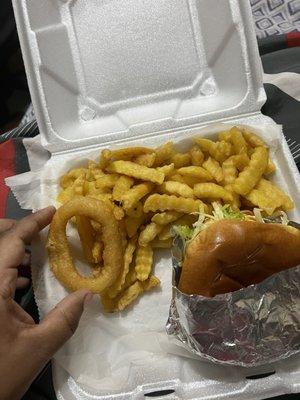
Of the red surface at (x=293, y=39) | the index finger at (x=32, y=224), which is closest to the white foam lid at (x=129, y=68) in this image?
the index finger at (x=32, y=224)

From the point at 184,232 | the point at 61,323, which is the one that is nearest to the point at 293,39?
the point at 184,232

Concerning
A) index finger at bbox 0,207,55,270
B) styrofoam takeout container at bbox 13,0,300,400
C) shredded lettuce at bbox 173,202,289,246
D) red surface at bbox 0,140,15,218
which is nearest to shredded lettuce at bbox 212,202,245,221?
Answer: shredded lettuce at bbox 173,202,289,246

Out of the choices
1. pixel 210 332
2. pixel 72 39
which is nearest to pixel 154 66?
pixel 72 39

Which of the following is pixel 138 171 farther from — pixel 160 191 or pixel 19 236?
pixel 19 236

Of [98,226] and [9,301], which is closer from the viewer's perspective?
[9,301]

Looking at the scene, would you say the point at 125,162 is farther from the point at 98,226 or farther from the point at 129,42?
the point at 129,42
